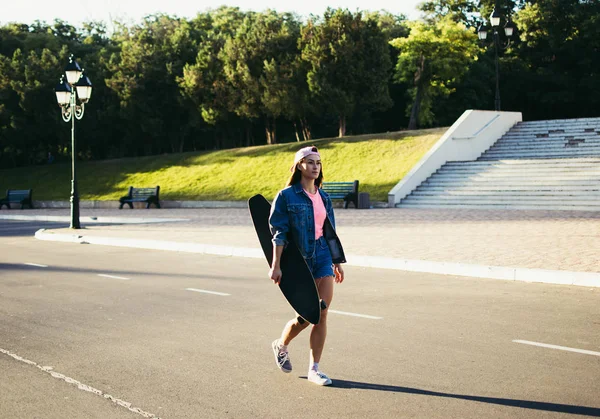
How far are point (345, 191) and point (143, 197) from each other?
468 inches

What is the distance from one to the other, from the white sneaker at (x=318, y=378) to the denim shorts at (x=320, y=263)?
0.69 metres

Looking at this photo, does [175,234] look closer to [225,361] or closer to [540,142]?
[225,361]

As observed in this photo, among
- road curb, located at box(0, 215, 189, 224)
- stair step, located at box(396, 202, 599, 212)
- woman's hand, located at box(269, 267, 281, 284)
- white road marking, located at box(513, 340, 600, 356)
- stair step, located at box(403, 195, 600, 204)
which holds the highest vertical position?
woman's hand, located at box(269, 267, 281, 284)

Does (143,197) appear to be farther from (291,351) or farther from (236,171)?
(291,351)

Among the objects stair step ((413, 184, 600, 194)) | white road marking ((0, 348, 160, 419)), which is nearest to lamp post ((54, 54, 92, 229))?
stair step ((413, 184, 600, 194))

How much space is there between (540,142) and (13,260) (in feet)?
78.1

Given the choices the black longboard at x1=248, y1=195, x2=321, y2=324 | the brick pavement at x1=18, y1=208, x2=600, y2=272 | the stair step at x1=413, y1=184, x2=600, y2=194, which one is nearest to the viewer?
the black longboard at x1=248, y1=195, x2=321, y2=324

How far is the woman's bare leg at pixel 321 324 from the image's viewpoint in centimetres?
546

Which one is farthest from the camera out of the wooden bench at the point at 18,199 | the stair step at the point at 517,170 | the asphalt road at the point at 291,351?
the wooden bench at the point at 18,199

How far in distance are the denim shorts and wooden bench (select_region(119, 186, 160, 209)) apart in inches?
1227

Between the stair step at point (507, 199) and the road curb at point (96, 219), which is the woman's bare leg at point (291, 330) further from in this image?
the stair step at point (507, 199)

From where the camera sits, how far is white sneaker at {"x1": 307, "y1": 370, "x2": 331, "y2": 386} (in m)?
5.38

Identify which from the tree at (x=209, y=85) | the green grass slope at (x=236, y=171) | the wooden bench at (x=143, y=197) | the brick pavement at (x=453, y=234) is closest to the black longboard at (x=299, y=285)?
the brick pavement at (x=453, y=234)

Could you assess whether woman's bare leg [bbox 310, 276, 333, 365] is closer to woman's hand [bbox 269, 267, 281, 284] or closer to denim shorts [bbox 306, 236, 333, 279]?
denim shorts [bbox 306, 236, 333, 279]
